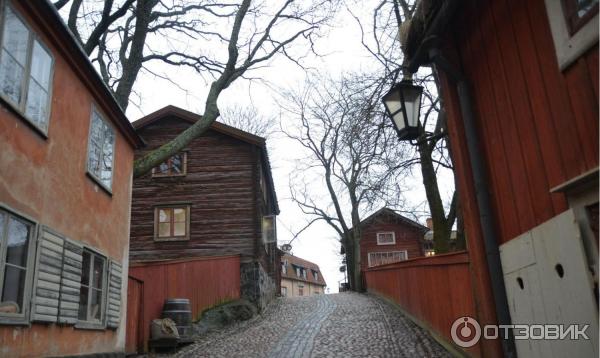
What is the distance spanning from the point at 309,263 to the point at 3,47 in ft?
243

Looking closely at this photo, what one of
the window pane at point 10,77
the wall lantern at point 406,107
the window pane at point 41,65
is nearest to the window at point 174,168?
the window pane at point 41,65

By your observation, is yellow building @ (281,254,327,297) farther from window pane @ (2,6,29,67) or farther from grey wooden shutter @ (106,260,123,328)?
window pane @ (2,6,29,67)

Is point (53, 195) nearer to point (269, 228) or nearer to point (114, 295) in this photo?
point (114, 295)

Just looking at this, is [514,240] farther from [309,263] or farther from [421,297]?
[309,263]

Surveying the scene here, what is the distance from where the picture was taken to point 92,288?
377 inches

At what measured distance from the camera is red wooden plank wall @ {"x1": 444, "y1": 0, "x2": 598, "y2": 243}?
11.8 ft

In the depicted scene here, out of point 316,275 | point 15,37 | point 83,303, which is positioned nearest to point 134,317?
point 83,303

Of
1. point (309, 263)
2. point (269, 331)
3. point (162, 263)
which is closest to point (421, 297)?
point (269, 331)

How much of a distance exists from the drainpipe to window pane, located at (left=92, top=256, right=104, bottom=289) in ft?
24.6

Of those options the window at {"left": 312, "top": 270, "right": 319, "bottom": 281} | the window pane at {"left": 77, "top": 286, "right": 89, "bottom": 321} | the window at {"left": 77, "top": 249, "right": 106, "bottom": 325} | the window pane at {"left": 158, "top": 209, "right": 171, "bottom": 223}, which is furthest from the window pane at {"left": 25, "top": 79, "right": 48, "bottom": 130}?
the window at {"left": 312, "top": 270, "right": 319, "bottom": 281}

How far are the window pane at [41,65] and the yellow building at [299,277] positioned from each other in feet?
181

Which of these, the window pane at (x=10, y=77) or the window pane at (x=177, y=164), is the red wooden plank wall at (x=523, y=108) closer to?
the window pane at (x=10, y=77)

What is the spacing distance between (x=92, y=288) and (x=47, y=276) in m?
2.04

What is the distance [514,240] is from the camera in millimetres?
4707
